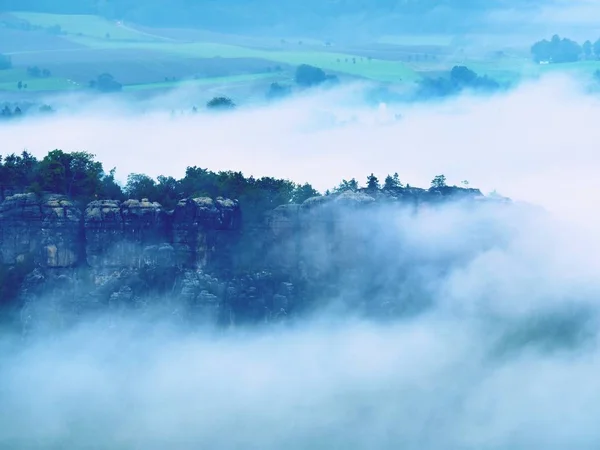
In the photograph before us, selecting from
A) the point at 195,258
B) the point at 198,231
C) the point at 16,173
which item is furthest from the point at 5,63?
the point at 195,258

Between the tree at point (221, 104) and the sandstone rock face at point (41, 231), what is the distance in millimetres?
27750

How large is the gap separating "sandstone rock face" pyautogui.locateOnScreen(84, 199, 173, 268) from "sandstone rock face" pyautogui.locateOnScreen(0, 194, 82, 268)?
523mm

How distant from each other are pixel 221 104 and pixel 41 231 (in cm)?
2848

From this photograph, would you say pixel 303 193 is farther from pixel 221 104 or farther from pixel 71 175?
pixel 221 104

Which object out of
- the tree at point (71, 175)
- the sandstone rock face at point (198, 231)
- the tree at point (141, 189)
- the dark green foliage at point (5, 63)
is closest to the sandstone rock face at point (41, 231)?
the tree at point (71, 175)

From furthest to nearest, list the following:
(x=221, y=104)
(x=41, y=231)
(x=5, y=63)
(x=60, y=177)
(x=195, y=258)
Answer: (x=5, y=63) → (x=221, y=104) → (x=60, y=177) → (x=41, y=231) → (x=195, y=258)

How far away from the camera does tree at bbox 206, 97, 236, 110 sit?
120375 millimetres

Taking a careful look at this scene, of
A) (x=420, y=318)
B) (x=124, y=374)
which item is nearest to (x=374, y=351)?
(x=420, y=318)

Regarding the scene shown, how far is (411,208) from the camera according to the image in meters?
93.8

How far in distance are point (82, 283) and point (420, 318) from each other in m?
10.8

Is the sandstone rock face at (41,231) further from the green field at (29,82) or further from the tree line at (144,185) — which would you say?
the green field at (29,82)

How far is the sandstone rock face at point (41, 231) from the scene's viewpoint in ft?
304

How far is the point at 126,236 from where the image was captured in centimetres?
9244

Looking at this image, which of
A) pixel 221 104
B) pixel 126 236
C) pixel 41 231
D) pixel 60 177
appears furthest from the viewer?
pixel 221 104
